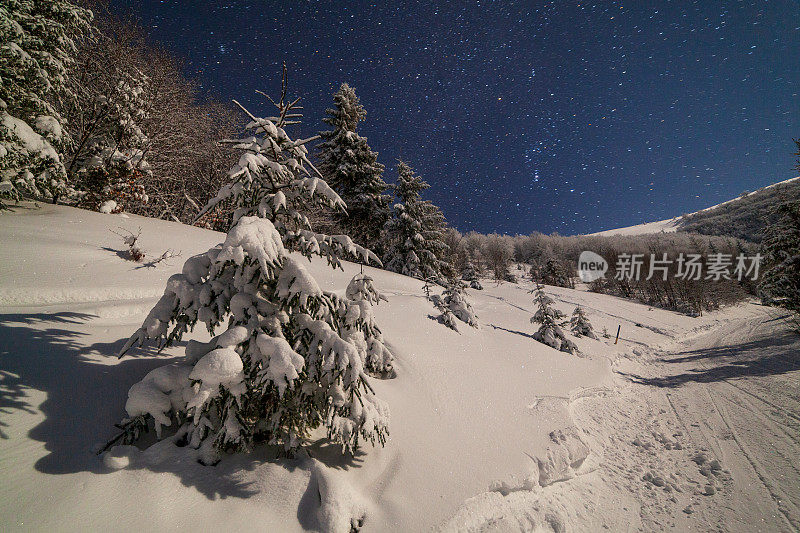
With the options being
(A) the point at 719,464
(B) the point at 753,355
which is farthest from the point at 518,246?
(A) the point at 719,464

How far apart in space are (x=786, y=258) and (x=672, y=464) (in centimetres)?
1771

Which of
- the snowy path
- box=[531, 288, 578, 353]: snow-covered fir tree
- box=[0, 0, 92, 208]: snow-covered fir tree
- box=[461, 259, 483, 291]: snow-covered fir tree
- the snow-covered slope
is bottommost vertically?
the snowy path

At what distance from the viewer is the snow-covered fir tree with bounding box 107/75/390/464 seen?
A: 2.21 m

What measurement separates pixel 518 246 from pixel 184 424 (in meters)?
114

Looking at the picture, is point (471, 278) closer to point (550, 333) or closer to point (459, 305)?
point (550, 333)

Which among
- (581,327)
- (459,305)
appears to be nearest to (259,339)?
(459,305)

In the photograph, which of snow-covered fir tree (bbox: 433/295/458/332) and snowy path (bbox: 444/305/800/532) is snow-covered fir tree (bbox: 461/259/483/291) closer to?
snowy path (bbox: 444/305/800/532)

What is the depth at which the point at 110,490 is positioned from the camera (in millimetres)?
2043

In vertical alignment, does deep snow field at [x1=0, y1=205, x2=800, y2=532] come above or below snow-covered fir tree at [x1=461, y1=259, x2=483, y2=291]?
below

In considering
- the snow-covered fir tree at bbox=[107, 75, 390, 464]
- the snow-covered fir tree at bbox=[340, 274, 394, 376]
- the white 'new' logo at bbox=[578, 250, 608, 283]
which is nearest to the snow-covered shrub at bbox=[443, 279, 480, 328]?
the snow-covered fir tree at bbox=[340, 274, 394, 376]

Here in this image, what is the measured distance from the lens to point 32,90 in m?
6.97

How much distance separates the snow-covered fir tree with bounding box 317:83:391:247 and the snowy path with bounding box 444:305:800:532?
1420 cm

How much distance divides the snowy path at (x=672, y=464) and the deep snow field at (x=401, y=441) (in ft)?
0.11

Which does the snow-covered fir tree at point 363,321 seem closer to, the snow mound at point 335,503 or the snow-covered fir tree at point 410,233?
the snow mound at point 335,503
